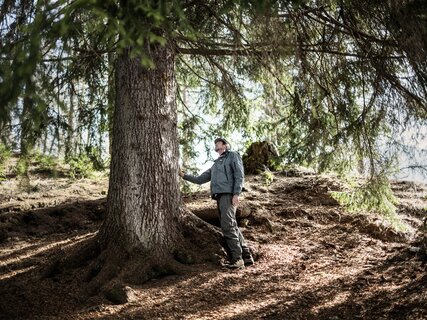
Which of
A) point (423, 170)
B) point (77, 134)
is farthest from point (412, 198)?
point (77, 134)

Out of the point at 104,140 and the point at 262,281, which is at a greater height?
the point at 104,140

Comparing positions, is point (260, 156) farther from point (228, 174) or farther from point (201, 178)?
point (228, 174)

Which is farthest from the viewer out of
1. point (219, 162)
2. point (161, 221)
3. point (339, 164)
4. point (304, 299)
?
point (339, 164)

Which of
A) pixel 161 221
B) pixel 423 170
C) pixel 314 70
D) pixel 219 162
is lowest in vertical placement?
pixel 161 221

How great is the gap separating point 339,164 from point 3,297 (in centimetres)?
611

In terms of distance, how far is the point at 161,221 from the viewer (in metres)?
6.14

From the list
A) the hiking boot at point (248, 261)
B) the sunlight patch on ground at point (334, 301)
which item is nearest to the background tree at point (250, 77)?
the hiking boot at point (248, 261)

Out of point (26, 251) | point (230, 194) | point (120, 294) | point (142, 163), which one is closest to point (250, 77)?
point (230, 194)

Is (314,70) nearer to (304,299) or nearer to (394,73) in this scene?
(394,73)

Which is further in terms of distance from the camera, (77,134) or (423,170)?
(77,134)

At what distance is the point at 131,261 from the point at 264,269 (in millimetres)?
2200

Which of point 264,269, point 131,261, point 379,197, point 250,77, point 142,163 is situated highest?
point 250,77

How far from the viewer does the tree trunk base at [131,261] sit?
220 inches

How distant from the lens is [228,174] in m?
6.69
